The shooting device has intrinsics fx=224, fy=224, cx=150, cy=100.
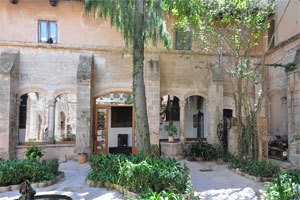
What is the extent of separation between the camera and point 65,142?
9.23 meters

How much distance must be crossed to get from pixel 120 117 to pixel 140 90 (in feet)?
21.1

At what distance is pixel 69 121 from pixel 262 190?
41.9 ft

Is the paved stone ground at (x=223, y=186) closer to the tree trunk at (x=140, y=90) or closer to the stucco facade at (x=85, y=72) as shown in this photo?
the tree trunk at (x=140, y=90)

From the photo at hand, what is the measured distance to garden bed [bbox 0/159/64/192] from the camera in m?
5.00

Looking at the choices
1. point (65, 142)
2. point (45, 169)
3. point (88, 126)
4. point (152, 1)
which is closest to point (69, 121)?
point (65, 142)

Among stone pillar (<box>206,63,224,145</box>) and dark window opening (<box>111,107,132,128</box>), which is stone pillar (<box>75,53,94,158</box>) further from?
stone pillar (<box>206,63,224,145</box>)

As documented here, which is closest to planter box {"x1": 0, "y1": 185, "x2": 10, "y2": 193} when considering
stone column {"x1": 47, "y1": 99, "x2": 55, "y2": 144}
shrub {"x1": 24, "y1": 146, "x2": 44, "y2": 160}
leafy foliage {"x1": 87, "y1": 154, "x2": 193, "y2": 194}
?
leafy foliage {"x1": 87, "y1": 154, "x2": 193, "y2": 194}

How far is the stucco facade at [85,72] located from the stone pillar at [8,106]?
0.13 feet

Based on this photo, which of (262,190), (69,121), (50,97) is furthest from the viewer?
(69,121)

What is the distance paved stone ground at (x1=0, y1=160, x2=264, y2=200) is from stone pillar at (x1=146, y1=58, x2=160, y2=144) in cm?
239

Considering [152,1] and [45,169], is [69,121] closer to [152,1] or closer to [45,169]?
[45,169]

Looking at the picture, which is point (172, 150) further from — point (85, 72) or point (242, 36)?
point (242, 36)

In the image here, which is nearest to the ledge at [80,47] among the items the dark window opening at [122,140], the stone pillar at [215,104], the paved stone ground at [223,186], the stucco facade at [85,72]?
the stucco facade at [85,72]

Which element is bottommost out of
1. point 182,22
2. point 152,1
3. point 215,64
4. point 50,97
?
point 50,97
